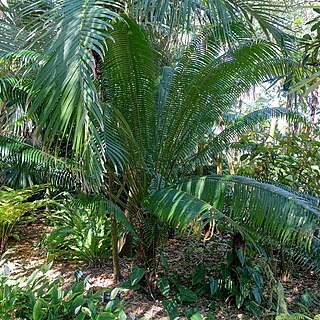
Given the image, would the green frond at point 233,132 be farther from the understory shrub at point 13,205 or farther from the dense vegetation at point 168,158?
the understory shrub at point 13,205

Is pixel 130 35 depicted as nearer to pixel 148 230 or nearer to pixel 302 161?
pixel 148 230

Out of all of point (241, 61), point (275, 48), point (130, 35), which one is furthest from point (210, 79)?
point (130, 35)

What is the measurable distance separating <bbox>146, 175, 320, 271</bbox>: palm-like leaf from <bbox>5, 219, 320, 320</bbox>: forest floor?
877mm

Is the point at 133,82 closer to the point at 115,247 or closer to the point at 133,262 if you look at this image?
the point at 115,247

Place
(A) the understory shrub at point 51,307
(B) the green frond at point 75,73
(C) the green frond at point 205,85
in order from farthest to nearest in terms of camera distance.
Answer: (C) the green frond at point 205,85
(A) the understory shrub at point 51,307
(B) the green frond at point 75,73

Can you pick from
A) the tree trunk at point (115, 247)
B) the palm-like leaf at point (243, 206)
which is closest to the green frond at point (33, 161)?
the tree trunk at point (115, 247)

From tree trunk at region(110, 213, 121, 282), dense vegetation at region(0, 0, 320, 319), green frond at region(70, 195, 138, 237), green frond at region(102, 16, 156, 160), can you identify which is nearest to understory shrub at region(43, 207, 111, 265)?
dense vegetation at region(0, 0, 320, 319)

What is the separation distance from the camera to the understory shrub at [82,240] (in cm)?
372

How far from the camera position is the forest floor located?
3.02 meters

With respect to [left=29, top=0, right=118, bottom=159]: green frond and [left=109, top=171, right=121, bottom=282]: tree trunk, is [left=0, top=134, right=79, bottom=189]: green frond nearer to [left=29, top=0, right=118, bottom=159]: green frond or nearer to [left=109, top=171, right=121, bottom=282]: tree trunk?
[left=109, top=171, right=121, bottom=282]: tree trunk

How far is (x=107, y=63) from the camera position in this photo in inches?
111

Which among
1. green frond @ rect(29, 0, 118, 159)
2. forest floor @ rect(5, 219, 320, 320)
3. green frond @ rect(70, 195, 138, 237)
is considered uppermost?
green frond @ rect(29, 0, 118, 159)

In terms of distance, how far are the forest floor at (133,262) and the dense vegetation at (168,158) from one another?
3.6 inches

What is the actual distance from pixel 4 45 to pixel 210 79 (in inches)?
66.2
